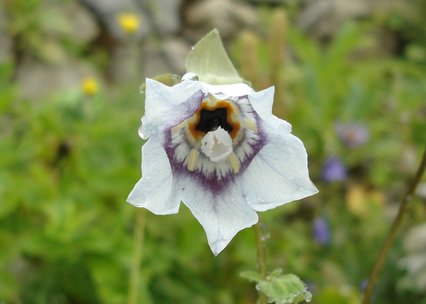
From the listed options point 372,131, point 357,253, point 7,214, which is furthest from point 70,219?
point 372,131

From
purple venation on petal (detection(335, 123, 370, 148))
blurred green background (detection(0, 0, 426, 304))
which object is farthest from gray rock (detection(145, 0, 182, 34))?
purple venation on petal (detection(335, 123, 370, 148))

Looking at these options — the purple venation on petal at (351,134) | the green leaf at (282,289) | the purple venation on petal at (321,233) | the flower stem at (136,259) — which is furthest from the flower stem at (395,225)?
the purple venation on petal at (351,134)

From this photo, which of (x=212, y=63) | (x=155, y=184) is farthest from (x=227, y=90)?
(x=155, y=184)

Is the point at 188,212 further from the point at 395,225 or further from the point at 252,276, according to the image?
the point at 252,276

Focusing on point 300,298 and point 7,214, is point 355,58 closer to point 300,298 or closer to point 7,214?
point 7,214

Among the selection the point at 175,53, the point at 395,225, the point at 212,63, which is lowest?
the point at 175,53

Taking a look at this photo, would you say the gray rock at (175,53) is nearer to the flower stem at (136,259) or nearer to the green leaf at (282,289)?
the flower stem at (136,259)

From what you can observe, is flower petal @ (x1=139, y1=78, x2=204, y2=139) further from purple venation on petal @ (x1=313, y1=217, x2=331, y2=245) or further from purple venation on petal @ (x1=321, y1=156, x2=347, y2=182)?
purple venation on petal @ (x1=321, y1=156, x2=347, y2=182)
